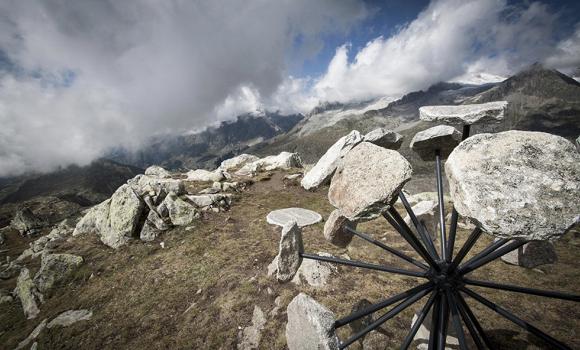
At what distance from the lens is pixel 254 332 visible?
8.59 meters

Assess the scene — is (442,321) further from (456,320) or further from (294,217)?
(294,217)

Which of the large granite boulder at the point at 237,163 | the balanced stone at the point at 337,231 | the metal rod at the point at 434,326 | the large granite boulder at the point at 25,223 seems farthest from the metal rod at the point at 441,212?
the large granite boulder at the point at 25,223

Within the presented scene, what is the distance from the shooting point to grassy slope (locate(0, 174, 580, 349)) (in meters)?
8.16

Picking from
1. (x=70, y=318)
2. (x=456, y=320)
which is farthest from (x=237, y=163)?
(x=456, y=320)

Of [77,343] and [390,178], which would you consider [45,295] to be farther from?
[390,178]

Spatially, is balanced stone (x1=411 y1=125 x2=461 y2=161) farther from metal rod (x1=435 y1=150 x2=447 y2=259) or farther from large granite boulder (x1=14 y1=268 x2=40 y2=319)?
large granite boulder (x1=14 y1=268 x2=40 y2=319)

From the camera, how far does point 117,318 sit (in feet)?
34.7

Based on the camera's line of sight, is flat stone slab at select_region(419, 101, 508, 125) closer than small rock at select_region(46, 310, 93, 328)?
Yes

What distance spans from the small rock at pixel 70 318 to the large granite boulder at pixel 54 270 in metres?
3.46

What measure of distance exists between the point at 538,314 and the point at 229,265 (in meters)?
12.2

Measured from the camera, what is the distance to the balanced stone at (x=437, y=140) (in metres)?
5.03

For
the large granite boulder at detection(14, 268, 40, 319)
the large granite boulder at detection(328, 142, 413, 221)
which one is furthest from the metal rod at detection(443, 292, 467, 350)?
the large granite boulder at detection(14, 268, 40, 319)

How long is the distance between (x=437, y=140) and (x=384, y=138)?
112 centimetres

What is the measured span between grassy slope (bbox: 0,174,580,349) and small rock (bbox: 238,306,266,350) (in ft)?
0.71
